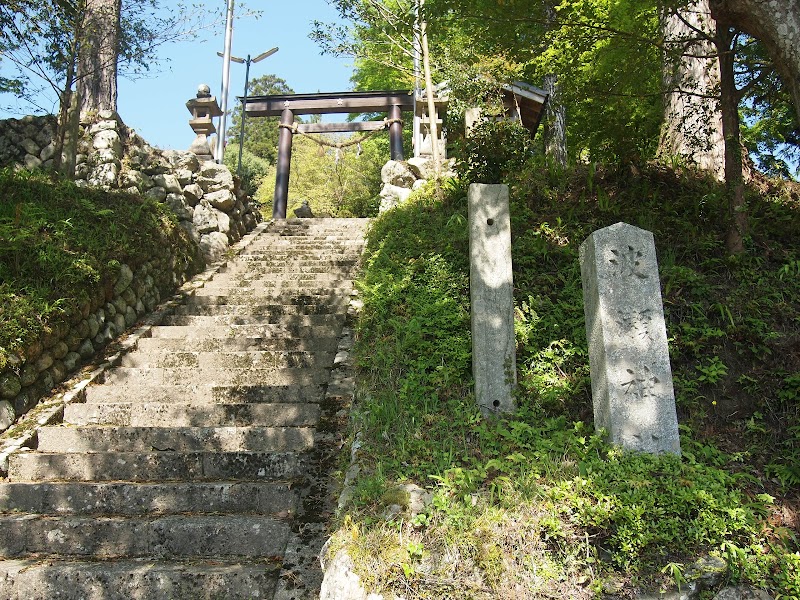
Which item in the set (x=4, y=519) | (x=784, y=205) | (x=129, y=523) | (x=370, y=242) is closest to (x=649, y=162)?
(x=784, y=205)

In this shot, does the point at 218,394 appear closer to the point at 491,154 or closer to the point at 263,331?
the point at 263,331

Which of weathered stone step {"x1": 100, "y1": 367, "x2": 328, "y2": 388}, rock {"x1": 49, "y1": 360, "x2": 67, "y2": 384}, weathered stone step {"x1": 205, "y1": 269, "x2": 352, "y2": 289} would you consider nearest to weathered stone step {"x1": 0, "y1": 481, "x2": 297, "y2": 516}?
rock {"x1": 49, "y1": 360, "x2": 67, "y2": 384}

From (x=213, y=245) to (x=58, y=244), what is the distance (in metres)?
3.82

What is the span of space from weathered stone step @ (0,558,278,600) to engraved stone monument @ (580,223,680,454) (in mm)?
2443

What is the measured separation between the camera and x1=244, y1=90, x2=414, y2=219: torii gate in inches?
601

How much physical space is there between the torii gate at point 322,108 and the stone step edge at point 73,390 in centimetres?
742

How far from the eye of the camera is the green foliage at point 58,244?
5.82 meters

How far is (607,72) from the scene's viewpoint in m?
11.5

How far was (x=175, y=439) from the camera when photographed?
17.4 ft

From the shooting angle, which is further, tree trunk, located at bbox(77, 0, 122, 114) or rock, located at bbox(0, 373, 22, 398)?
tree trunk, located at bbox(77, 0, 122, 114)

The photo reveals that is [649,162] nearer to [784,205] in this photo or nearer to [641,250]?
[784,205]

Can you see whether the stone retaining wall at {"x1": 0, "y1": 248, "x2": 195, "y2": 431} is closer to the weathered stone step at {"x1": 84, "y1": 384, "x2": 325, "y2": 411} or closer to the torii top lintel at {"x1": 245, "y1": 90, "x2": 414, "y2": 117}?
the weathered stone step at {"x1": 84, "y1": 384, "x2": 325, "y2": 411}

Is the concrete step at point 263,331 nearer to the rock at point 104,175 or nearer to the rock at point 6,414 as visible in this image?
the rock at point 6,414

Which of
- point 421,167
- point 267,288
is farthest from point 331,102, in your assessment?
point 267,288
